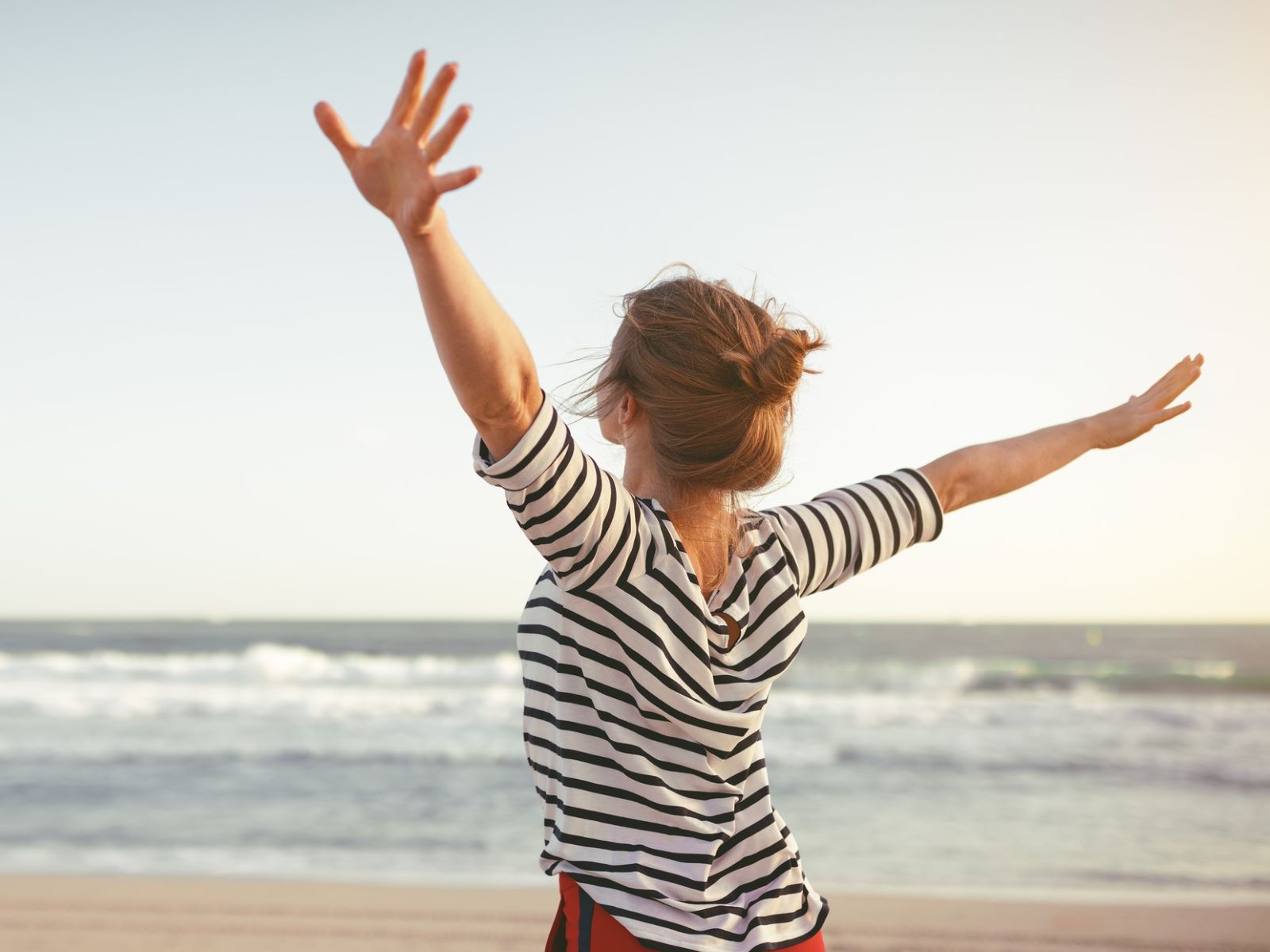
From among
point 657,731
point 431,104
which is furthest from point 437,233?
point 657,731

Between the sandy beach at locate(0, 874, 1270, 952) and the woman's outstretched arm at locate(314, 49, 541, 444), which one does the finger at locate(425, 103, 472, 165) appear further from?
the sandy beach at locate(0, 874, 1270, 952)

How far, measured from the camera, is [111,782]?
30.3 feet

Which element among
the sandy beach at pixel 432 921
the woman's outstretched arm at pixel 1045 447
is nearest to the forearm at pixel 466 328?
the woman's outstretched arm at pixel 1045 447

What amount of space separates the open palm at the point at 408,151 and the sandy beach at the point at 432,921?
4.74 metres

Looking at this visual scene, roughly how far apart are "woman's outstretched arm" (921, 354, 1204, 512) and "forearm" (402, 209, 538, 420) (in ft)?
2.87

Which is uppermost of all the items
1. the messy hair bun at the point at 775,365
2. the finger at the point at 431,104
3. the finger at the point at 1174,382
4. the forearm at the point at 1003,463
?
the finger at the point at 431,104

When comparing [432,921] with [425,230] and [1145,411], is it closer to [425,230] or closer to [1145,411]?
Result: [1145,411]

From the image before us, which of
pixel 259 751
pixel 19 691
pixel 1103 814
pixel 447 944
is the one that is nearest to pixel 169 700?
pixel 19 691

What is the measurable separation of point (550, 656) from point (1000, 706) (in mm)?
14142

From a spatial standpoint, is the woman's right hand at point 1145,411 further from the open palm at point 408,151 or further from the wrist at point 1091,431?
the open palm at point 408,151

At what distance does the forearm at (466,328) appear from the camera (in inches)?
35.4

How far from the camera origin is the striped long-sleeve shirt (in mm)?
1142

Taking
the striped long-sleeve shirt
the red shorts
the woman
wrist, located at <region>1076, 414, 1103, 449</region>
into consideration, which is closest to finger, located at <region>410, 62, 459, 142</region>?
the woman

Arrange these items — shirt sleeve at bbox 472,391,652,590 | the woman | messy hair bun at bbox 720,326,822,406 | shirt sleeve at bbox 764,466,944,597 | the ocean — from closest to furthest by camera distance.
A: shirt sleeve at bbox 472,391,652,590
the woman
messy hair bun at bbox 720,326,822,406
shirt sleeve at bbox 764,466,944,597
the ocean
